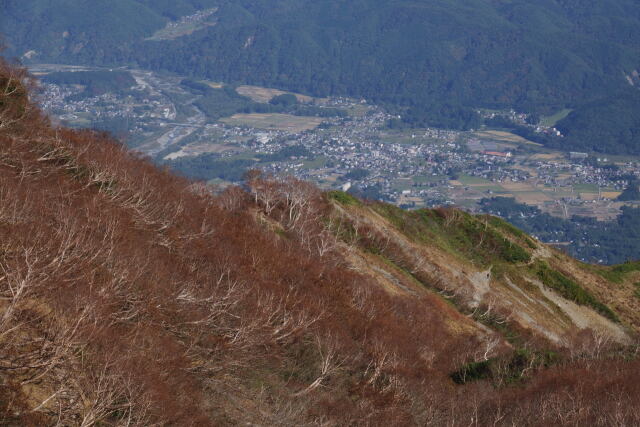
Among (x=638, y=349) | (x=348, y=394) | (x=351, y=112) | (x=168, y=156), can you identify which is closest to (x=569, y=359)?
(x=638, y=349)

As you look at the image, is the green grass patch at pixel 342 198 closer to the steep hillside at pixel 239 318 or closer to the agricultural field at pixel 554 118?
the steep hillside at pixel 239 318

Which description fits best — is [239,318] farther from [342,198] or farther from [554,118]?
[554,118]

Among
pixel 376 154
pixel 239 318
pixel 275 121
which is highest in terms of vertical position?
pixel 239 318

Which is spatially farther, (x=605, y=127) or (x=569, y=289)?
(x=605, y=127)

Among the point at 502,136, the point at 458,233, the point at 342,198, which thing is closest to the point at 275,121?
the point at 502,136

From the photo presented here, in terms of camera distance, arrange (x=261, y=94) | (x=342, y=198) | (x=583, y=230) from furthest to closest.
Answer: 1. (x=261, y=94)
2. (x=583, y=230)
3. (x=342, y=198)

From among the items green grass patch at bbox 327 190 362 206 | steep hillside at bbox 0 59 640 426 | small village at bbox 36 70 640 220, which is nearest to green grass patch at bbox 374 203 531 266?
green grass patch at bbox 327 190 362 206
